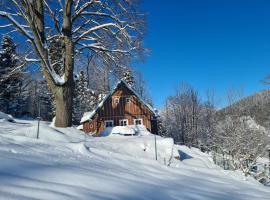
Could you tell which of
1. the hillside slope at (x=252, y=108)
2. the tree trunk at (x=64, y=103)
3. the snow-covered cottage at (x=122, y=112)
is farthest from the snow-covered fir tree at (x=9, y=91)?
the tree trunk at (x=64, y=103)

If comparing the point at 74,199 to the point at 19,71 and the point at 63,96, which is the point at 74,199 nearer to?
the point at 63,96

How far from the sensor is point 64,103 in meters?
13.7

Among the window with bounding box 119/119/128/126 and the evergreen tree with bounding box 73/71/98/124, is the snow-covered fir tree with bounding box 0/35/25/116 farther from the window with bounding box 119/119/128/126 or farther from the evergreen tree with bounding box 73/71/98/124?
the window with bounding box 119/119/128/126

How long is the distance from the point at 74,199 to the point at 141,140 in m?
11.7

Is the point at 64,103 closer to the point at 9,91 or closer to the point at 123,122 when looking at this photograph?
the point at 123,122

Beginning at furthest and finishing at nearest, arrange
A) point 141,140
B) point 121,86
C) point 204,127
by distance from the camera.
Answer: point 204,127 < point 121,86 < point 141,140

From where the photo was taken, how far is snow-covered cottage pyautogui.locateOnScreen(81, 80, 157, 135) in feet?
Answer: 108

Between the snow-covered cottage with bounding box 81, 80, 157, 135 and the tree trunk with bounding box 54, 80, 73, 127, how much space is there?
1883 centimetres

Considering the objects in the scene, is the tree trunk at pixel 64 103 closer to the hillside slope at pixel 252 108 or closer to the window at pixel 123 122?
the window at pixel 123 122

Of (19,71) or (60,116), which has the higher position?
(19,71)

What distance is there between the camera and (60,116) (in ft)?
45.6

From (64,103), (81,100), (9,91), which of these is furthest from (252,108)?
(64,103)

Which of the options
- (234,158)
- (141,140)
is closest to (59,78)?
(141,140)

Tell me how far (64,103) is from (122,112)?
1984 cm
